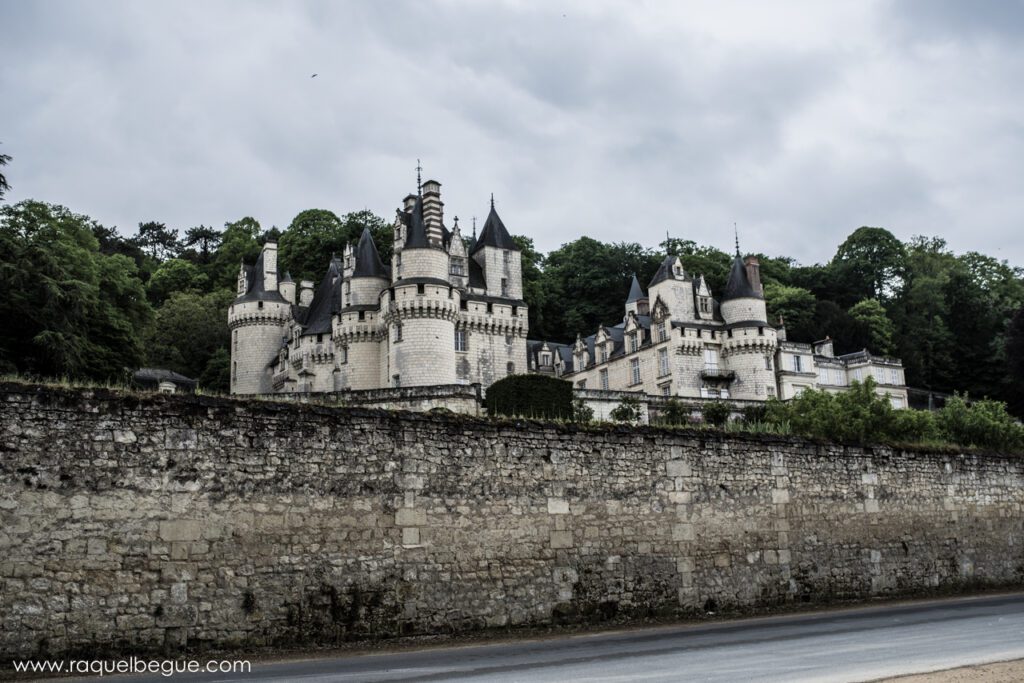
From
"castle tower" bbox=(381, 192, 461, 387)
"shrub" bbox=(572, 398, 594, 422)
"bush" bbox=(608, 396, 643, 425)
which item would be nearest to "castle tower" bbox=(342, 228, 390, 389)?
"castle tower" bbox=(381, 192, 461, 387)

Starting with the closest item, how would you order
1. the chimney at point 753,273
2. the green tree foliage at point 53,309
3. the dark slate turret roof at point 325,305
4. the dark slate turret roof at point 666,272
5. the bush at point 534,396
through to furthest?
the green tree foliage at point 53,309, the bush at point 534,396, the dark slate turret roof at point 325,305, the dark slate turret roof at point 666,272, the chimney at point 753,273

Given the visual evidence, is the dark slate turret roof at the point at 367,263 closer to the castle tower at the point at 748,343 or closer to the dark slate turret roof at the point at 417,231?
the dark slate turret roof at the point at 417,231

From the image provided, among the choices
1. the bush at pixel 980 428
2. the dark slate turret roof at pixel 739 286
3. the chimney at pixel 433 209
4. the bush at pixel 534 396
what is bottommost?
the bush at pixel 980 428

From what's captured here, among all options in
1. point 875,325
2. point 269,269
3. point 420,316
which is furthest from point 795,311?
point 269,269

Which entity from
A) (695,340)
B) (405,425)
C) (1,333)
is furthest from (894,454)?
(695,340)

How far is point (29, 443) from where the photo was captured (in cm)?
1154

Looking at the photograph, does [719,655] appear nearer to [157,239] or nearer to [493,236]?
[493,236]

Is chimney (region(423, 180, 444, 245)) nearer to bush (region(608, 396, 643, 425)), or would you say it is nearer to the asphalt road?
bush (region(608, 396, 643, 425))

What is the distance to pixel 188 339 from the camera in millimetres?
68812

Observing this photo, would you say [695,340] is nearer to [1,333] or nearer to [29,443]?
[1,333]

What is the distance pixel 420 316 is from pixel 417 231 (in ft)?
16.3

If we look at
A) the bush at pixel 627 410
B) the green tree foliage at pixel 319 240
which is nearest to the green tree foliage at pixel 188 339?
the green tree foliage at pixel 319 240

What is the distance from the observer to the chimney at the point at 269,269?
6034cm

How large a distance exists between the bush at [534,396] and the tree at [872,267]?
189 ft
